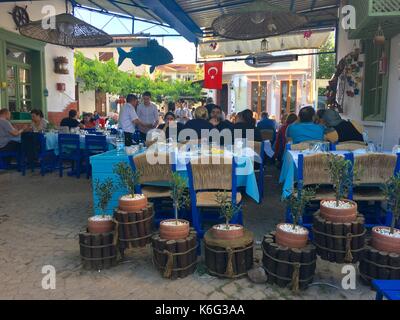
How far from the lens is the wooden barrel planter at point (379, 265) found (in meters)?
2.57

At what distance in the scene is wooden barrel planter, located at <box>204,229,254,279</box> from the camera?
9.27ft

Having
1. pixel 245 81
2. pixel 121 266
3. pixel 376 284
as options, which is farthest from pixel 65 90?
pixel 245 81

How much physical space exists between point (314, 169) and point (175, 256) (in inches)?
60.6

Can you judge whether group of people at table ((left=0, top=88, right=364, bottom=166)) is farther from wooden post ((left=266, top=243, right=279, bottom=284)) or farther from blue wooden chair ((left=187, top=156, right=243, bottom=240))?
wooden post ((left=266, top=243, right=279, bottom=284))

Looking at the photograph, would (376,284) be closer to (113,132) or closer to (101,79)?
(113,132)

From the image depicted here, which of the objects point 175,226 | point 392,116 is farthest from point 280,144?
point 175,226

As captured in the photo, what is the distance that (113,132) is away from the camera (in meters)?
8.05

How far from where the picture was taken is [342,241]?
2895 mm

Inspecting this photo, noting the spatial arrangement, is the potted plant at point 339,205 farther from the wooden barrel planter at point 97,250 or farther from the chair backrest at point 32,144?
the chair backrest at point 32,144

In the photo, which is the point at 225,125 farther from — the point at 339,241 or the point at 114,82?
the point at 114,82

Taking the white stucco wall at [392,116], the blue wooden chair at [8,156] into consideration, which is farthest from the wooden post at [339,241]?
the blue wooden chair at [8,156]

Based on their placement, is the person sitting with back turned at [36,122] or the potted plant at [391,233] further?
the person sitting with back turned at [36,122]

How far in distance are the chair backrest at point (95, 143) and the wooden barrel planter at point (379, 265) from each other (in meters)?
5.05

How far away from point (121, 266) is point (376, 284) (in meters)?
2.00
